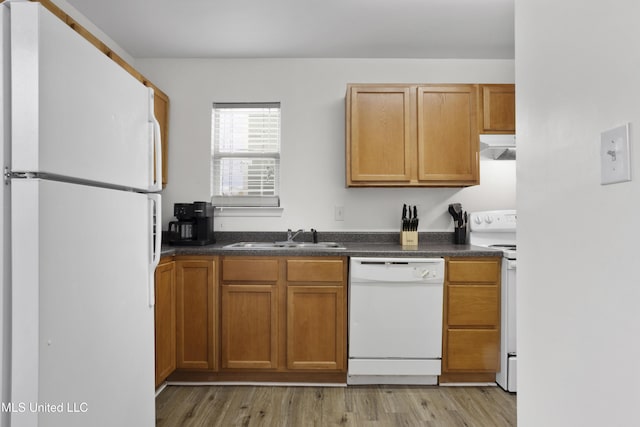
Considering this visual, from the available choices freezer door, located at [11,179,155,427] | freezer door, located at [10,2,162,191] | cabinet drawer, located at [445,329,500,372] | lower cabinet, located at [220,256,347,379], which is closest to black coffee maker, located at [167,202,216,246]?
lower cabinet, located at [220,256,347,379]

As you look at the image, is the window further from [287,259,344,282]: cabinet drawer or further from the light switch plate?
the light switch plate

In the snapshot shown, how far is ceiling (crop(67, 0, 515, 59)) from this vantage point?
2.48 metres

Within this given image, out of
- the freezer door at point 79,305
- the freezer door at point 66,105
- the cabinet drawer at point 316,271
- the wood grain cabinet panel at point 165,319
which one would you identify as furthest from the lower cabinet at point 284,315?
the freezer door at point 66,105

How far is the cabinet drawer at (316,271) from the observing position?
264cm

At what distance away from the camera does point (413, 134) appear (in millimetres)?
2953

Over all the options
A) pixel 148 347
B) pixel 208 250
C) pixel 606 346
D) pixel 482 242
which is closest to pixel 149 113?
pixel 148 347

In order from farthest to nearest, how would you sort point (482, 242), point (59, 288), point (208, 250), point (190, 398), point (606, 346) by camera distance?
1. point (482, 242)
2. point (208, 250)
3. point (190, 398)
4. point (59, 288)
5. point (606, 346)

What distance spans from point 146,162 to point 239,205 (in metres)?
1.76

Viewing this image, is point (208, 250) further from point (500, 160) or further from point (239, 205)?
point (500, 160)

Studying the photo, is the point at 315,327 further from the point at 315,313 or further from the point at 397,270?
the point at 397,270

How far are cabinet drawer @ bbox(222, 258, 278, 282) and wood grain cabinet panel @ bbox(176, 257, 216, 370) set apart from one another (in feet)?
0.35

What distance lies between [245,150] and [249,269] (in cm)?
115

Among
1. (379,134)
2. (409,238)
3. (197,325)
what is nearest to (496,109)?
(379,134)

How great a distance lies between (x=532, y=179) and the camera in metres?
1.03
